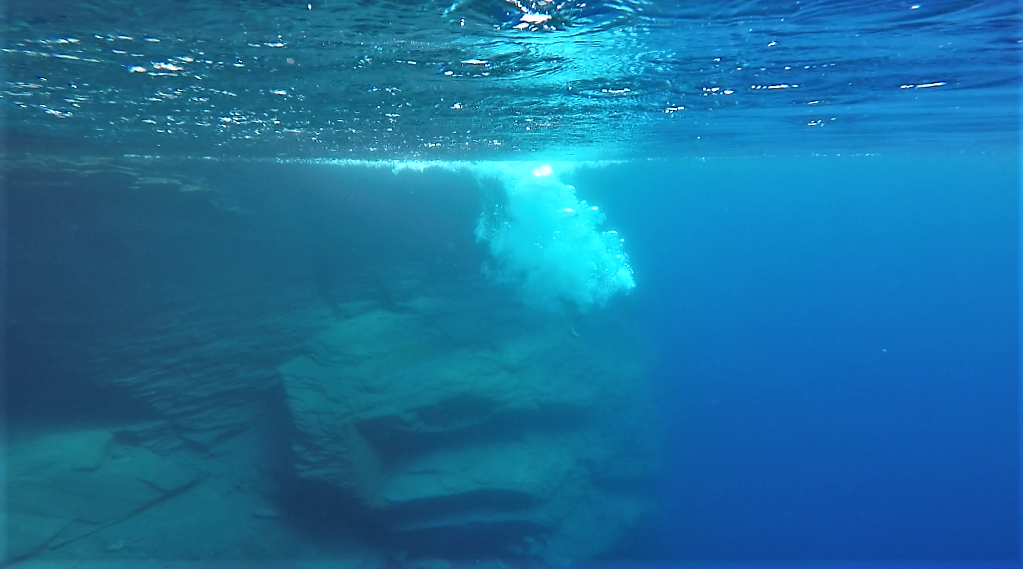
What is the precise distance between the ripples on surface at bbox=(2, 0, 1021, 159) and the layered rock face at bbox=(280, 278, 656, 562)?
626 centimetres

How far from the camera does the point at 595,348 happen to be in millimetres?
21859

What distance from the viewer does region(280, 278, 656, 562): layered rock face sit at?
1416 cm

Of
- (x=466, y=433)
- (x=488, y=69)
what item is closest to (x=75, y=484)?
(x=466, y=433)

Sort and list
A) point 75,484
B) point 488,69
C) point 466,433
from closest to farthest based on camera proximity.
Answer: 1. point 488,69
2. point 75,484
3. point 466,433

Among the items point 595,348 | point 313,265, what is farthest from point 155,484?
point 595,348

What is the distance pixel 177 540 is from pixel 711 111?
14.8 meters

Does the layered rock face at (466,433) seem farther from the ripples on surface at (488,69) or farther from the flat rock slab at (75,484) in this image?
the ripples on surface at (488,69)

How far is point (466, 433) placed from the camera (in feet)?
53.2

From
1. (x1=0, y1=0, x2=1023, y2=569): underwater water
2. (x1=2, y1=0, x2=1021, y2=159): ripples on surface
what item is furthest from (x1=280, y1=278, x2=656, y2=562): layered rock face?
(x1=2, y1=0, x2=1021, y2=159): ripples on surface

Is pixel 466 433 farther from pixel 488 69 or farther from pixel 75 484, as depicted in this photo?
pixel 488 69

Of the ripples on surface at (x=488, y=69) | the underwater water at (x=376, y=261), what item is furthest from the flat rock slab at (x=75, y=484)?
the ripples on surface at (x=488, y=69)

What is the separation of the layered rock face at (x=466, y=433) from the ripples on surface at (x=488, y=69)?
6.26 meters

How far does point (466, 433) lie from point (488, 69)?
1116 centimetres

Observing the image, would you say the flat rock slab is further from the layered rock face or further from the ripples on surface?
the ripples on surface
